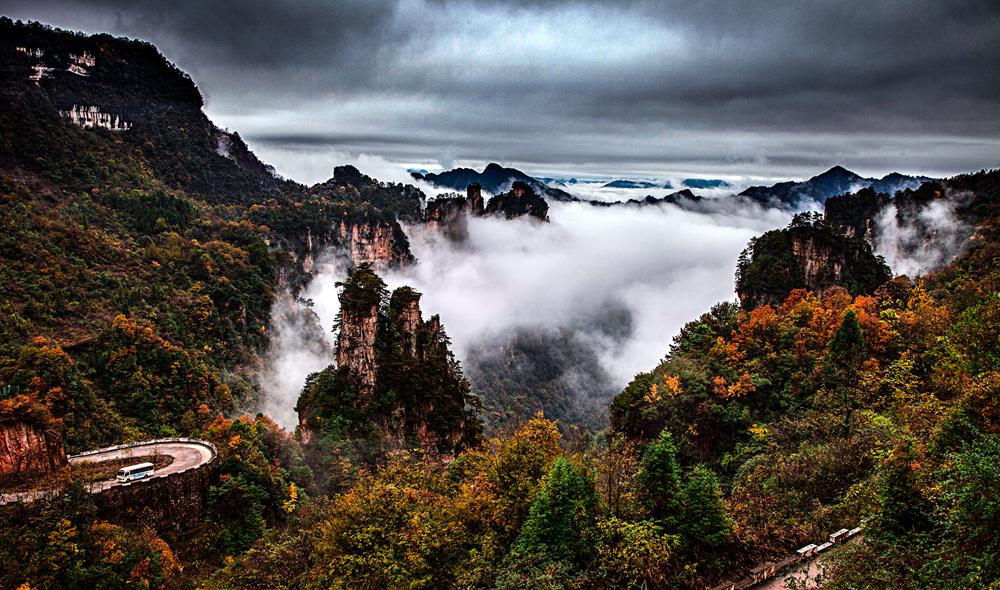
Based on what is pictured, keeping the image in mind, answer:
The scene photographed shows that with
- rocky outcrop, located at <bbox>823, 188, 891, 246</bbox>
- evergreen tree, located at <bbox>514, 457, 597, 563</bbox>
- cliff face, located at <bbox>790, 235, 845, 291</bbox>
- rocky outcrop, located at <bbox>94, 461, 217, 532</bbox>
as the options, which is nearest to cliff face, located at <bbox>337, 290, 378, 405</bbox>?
rocky outcrop, located at <bbox>94, 461, 217, 532</bbox>

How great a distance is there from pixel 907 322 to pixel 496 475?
32517mm

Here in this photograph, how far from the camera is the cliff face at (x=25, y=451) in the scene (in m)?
23.3

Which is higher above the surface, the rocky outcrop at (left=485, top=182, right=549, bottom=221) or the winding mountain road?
the rocky outcrop at (left=485, top=182, right=549, bottom=221)

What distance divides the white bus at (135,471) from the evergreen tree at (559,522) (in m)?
20.1

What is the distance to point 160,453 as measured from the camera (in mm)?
31297

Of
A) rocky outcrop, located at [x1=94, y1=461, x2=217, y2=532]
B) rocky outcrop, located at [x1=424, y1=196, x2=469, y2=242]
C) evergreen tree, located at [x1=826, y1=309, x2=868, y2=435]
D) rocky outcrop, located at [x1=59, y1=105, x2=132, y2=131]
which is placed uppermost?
rocky outcrop, located at [x1=59, y1=105, x2=132, y2=131]

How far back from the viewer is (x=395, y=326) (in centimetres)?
4488

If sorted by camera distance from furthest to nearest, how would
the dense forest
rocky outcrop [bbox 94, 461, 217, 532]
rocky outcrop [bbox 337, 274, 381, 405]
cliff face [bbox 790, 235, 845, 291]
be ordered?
cliff face [bbox 790, 235, 845, 291] < rocky outcrop [bbox 337, 274, 381, 405] < rocky outcrop [bbox 94, 461, 217, 532] < the dense forest

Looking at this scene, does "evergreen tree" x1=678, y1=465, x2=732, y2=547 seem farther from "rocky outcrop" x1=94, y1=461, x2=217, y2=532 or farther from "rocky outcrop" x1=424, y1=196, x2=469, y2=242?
"rocky outcrop" x1=424, y1=196, x2=469, y2=242

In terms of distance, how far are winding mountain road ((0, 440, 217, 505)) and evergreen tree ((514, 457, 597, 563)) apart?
19.9 m

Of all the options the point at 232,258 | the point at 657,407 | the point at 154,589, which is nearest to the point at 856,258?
the point at 657,407

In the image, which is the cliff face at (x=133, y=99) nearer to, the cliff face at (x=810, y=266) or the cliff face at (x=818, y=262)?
the cliff face at (x=810, y=266)

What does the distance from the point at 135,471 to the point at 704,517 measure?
26.7m

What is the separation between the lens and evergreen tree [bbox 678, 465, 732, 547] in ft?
61.8
